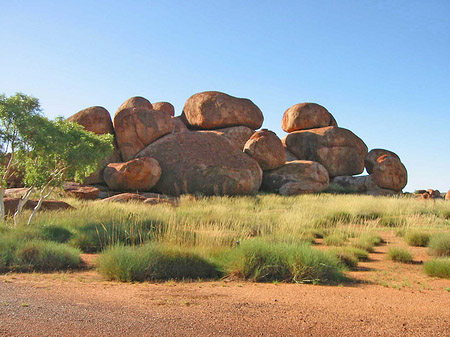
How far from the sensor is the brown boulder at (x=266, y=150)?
2386cm

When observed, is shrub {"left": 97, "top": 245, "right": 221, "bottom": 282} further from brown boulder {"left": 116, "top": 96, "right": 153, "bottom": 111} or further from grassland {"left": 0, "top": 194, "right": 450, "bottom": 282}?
brown boulder {"left": 116, "top": 96, "right": 153, "bottom": 111}

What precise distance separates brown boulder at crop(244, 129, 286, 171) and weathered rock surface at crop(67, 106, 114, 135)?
7622 millimetres

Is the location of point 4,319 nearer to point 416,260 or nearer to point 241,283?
point 241,283

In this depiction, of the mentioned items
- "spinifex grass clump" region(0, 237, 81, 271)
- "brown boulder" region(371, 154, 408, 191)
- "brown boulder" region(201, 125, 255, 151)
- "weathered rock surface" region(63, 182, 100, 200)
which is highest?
"brown boulder" region(201, 125, 255, 151)

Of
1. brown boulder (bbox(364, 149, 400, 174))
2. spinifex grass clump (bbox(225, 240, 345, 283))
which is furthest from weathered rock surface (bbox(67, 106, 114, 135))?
spinifex grass clump (bbox(225, 240, 345, 283))

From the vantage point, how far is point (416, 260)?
9.73 meters

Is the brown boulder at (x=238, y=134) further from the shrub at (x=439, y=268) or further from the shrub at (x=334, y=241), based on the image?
the shrub at (x=439, y=268)

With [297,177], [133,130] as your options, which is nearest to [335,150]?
[297,177]

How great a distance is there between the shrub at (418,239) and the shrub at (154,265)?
6309mm

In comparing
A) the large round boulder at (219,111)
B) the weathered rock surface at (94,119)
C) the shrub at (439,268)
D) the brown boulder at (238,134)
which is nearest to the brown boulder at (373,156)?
the large round boulder at (219,111)

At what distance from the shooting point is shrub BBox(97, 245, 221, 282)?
288 inches

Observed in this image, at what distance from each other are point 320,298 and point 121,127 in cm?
1864

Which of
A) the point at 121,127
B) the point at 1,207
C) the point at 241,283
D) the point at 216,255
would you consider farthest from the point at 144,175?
the point at 241,283

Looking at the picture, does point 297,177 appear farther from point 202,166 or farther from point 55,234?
point 55,234
